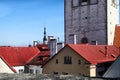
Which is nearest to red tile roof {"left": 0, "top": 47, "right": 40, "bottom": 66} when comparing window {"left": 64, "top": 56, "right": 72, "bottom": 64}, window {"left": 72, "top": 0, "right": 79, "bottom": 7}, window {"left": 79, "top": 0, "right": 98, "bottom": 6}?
window {"left": 64, "top": 56, "right": 72, "bottom": 64}

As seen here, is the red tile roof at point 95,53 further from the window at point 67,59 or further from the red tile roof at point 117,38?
the red tile roof at point 117,38

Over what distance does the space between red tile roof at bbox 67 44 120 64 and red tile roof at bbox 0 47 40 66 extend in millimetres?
8976

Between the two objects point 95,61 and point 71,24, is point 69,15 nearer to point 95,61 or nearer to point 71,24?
point 71,24

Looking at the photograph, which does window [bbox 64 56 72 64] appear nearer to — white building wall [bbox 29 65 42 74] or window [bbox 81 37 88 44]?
white building wall [bbox 29 65 42 74]

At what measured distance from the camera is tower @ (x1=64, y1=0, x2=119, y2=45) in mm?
34125

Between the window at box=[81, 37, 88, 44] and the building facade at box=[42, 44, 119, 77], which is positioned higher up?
the window at box=[81, 37, 88, 44]

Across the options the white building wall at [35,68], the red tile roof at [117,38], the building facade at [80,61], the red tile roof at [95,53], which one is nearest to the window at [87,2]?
the red tile roof at [117,38]

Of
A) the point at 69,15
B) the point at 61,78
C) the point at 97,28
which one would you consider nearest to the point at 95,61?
the point at 97,28

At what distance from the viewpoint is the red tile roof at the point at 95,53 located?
26516 mm

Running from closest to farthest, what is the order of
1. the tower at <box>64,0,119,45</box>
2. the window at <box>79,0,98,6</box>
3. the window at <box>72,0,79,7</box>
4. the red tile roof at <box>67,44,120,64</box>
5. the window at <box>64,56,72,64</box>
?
the red tile roof at <box>67,44,120,64</box>
the window at <box>64,56,72,64</box>
the tower at <box>64,0,119,45</box>
the window at <box>79,0,98,6</box>
the window at <box>72,0,79,7</box>

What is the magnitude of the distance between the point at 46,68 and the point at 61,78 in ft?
72.2

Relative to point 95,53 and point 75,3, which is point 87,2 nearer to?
point 75,3

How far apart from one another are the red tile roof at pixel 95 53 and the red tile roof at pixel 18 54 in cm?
898

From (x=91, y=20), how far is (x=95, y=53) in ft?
24.7
